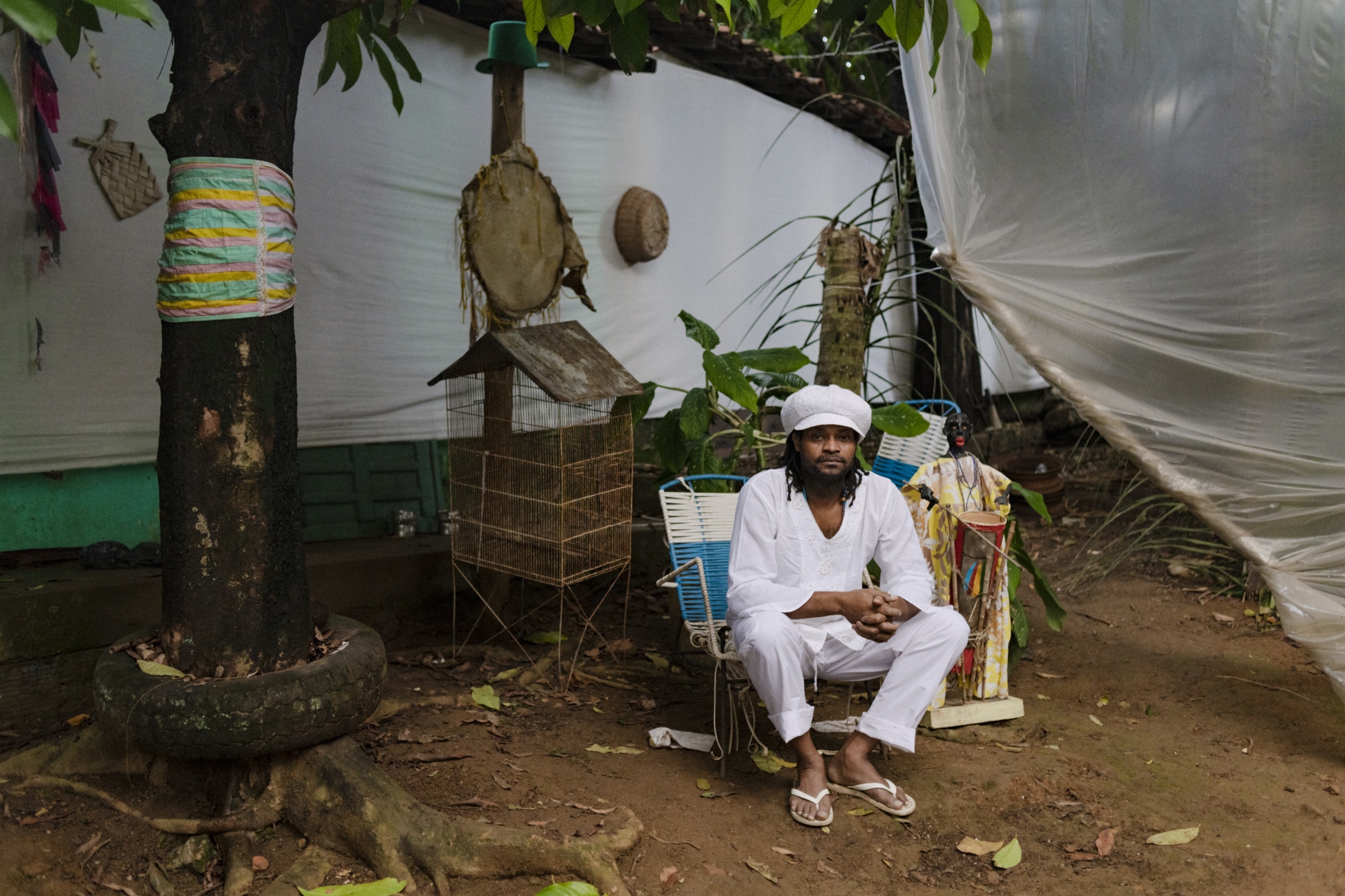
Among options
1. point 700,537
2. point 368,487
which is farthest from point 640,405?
point 368,487

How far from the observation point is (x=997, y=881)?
122 inches

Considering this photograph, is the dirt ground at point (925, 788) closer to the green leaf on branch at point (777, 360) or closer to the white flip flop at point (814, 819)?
the white flip flop at point (814, 819)

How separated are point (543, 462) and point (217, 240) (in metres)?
1.62

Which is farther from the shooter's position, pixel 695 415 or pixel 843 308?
pixel 843 308

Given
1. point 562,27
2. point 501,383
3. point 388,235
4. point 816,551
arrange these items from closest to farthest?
point 562,27, point 816,551, point 501,383, point 388,235

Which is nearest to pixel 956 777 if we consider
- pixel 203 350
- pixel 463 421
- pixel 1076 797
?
pixel 1076 797

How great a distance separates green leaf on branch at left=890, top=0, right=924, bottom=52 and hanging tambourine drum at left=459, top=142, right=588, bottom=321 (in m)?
2.05

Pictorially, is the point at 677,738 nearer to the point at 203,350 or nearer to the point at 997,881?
the point at 997,881

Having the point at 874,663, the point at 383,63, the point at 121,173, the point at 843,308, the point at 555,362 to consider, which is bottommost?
the point at 874,663

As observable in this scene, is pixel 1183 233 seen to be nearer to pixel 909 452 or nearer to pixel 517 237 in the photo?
pixel 909 452

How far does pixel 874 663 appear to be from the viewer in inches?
142

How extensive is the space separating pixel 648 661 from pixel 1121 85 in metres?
2.96

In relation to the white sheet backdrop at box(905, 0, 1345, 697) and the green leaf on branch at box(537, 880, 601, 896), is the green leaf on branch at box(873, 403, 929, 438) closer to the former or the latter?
the white sheet backdrop at box(905, 0, 1345, 697)

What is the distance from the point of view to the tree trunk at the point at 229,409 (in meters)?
2.95
